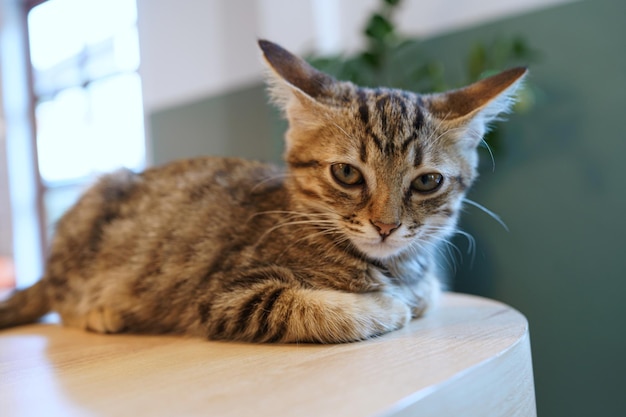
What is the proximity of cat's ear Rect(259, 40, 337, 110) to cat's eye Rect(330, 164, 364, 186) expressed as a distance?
15 cm

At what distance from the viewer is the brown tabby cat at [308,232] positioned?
40.9 inches

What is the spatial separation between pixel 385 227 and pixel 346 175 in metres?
0.14

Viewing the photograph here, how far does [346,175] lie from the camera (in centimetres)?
109

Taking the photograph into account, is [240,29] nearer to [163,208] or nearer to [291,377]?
[163,208]

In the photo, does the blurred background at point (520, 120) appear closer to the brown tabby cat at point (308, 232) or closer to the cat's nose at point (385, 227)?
the brown tabby cat at point (308, 232)

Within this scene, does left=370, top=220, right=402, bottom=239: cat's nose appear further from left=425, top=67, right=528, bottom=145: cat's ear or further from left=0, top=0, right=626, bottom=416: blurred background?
left=0, top=0, right=626, bottom=416: blurred background

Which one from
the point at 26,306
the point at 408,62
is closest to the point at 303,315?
the point at 26,306

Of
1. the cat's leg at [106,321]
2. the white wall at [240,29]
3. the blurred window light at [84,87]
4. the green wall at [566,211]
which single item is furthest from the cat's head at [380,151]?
the blurred window light at [84,87]

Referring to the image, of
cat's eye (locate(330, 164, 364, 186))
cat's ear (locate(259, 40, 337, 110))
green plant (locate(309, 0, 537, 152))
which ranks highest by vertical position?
green plant (locate(309, 0, 537, 152))

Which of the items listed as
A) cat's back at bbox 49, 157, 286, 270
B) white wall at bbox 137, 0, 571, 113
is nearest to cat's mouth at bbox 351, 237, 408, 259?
cat's back at bbox 49, 157, 286, 270

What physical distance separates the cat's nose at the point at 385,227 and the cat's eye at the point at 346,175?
10 centimetres

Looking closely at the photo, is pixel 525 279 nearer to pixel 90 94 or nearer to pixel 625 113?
pixel 625 113

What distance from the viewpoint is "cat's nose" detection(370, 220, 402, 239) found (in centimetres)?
103

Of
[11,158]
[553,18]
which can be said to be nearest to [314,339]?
[553,18]
